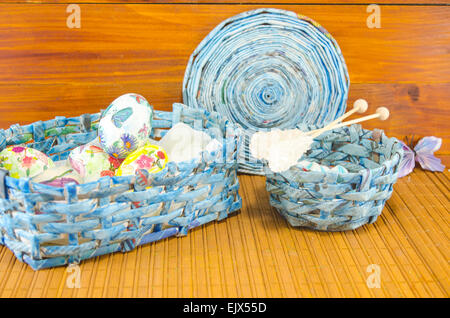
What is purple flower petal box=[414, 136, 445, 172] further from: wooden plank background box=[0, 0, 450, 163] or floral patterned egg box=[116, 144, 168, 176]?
floral patterned egg box=[116, 144, 168, 176]

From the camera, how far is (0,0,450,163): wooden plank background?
1.20 metres

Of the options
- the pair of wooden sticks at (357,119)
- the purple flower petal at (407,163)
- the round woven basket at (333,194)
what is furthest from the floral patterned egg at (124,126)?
the purple flower petal at (407,163)

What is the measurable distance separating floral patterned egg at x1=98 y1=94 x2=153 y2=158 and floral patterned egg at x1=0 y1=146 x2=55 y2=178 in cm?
13

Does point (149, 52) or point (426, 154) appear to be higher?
point (149, 52)

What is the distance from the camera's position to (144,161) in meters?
0.94

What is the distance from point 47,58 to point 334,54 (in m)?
0.73

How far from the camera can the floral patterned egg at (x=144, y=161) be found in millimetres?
934

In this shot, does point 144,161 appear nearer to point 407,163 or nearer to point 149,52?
point 149,52

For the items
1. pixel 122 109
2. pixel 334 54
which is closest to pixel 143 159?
pixel 122 109

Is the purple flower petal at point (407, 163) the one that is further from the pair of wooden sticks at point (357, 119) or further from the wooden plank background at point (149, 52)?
the pair of wooden sticks at point (357, 119)

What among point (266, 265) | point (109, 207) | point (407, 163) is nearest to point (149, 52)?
point (109, 207)

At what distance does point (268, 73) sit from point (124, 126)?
17.6 inches

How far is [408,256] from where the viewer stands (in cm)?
94

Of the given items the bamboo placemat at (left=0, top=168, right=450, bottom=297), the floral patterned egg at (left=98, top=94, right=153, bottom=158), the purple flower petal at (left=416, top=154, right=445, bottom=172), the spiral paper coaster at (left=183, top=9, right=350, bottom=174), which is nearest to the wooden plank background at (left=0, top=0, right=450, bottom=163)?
the spiral paper coaster at (left=183, top=9, right=350, bottom=174)
